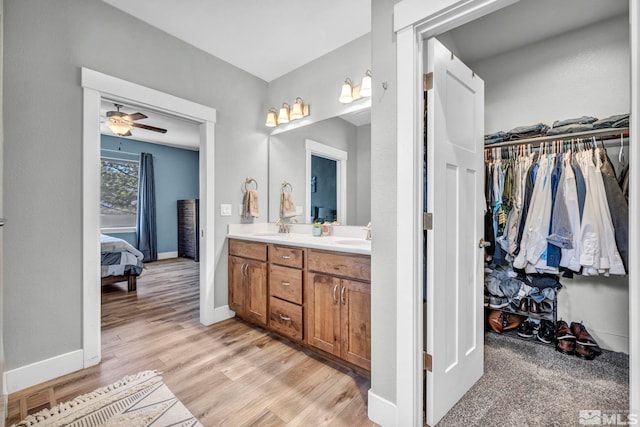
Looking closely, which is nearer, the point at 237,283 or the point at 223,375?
the point at 223,375

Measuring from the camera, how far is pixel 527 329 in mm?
2473

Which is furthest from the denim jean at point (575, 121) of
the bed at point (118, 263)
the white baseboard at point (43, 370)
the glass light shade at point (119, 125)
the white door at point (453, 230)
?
the bed at point (118, 263)

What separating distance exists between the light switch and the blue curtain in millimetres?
3903

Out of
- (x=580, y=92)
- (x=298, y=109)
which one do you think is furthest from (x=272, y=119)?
(x=580, y=92)

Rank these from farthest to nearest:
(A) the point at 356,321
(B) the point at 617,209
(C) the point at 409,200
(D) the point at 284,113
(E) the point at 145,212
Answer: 1. (E) the point at 145,212
2. (D) the point at 284,113
3. (B) the point at 617,209
4. (A) the point at 356,321
5. (C) the point at 409,200

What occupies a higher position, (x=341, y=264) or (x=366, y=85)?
(x=366, y=85)

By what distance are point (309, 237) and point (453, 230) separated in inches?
57.1

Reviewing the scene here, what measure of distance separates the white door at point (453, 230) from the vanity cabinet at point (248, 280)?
1480 mm

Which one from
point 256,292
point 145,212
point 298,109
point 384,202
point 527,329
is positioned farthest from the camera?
point 145,212

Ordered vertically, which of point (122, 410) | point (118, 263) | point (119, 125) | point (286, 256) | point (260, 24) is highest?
point (260, 24)

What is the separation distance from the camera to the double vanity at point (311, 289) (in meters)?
1.85

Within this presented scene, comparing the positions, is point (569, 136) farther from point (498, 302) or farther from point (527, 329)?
point (527, 329)

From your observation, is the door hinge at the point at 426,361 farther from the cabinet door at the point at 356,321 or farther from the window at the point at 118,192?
the window at the point at 118,192

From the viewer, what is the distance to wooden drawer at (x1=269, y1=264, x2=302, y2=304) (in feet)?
7.27
